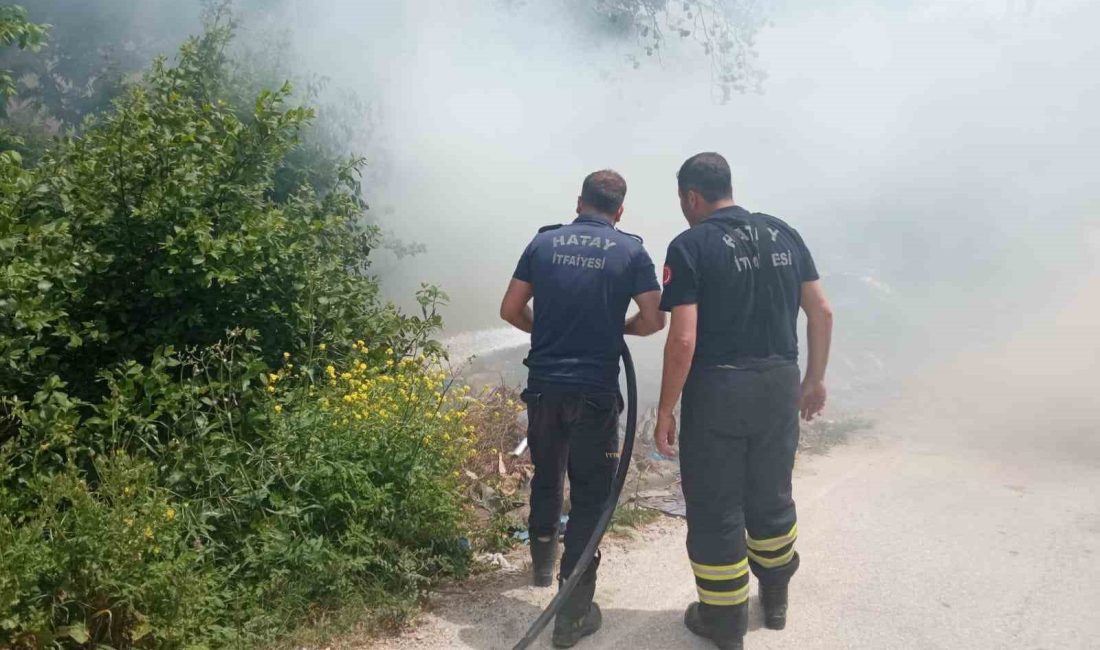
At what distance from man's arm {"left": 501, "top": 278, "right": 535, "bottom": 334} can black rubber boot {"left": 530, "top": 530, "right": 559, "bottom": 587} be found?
949 mm

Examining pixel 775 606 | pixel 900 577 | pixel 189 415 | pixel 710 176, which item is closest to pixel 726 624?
pixel 775 606

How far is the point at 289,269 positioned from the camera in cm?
429

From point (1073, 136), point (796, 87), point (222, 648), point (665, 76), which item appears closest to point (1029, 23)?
point (1073, 136)

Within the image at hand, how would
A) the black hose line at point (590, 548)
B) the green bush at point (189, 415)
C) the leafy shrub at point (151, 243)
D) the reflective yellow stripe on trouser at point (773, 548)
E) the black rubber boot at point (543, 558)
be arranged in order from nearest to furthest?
the green bush at point (189, 415) → the black hose line at point (590, 548) → the reflective yellow stripe on trouser at point (773, 548) → the leafy shrub at point (151, 243) → the black rubber boot at point (543, 558)

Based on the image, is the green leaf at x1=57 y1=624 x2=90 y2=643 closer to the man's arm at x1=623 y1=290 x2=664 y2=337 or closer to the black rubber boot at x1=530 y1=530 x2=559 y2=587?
the black rubber boot at x1=530 y1=530 x2=559 y2=587

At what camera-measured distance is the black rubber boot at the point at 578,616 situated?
133 inches

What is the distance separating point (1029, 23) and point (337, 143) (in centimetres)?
1362

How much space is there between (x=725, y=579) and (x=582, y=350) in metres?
1.05

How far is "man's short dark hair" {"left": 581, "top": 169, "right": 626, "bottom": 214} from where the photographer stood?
365 cm

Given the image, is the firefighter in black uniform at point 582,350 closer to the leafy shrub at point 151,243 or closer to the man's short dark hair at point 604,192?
the man's short dark hair at point 604,192

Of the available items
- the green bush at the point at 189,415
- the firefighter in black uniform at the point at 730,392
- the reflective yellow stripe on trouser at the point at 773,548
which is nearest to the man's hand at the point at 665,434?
the firefighter in black uniform at the point at 730,392

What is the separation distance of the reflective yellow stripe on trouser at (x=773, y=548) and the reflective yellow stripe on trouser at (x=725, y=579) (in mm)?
181

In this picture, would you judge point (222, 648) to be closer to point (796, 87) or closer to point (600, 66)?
point (600, 66)

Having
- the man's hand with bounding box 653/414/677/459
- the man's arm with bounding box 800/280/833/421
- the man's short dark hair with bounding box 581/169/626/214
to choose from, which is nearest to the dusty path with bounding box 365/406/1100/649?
the man's hand with bounding box 653/414/677/459
